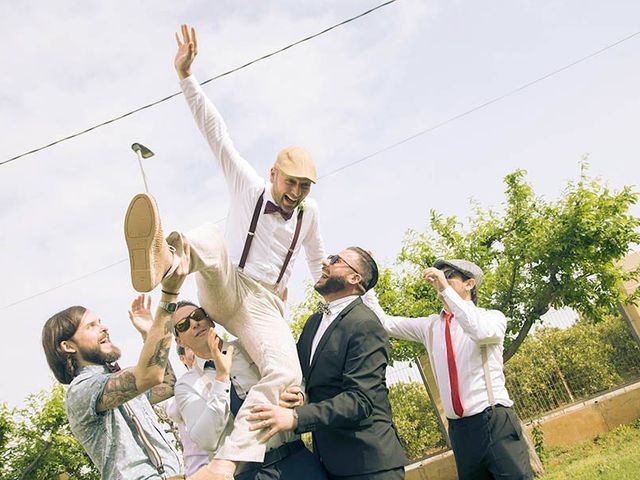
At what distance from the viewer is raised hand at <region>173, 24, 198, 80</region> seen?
148 inches

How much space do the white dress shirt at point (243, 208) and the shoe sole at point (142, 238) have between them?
949 mm

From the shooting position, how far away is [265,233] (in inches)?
152

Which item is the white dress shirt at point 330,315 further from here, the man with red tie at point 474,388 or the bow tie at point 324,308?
the man with red tie at point 474,388

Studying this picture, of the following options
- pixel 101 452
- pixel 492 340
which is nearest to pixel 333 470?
pixel 101 452

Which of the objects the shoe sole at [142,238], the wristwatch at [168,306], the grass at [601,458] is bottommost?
the grass at [601,458]

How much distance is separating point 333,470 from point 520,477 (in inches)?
65.4

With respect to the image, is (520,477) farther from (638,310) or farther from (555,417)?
(638,310)

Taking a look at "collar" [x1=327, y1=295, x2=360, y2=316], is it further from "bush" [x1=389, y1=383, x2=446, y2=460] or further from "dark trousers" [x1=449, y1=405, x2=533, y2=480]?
"bush" [x1=389, y1=383, x2=446, y2=460]

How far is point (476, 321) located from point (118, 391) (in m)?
2.62

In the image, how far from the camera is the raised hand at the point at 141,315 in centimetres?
415

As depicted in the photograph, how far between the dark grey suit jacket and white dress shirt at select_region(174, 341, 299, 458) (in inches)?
10.3

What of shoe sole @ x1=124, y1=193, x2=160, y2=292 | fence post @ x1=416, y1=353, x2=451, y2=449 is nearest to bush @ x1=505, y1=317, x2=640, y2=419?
fence post @ x1=416, y1=353, x2=451, y2=449

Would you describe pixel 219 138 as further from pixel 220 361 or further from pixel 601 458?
pixel 601 458

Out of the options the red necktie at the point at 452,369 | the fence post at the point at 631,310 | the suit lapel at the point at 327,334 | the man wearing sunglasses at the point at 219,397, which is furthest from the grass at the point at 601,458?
the man wearing sunglasses at the point at 219,397
